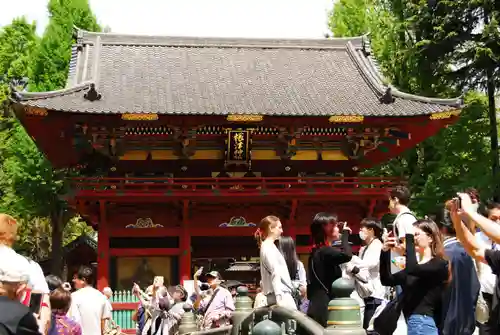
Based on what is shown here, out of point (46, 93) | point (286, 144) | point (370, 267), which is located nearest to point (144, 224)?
point (46, 93)

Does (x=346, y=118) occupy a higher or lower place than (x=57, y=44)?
lower

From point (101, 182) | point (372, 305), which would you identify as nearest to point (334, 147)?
point (101, 182)

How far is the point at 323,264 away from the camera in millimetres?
7305

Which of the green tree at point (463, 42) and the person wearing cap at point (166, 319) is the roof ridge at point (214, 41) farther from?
the person wearing cap at point (166, 319)

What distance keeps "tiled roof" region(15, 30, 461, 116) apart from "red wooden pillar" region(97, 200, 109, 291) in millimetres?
2747

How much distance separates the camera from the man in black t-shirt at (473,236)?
5.19 m

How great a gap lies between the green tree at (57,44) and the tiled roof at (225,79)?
24.0 ft

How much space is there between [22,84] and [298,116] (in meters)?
20.0

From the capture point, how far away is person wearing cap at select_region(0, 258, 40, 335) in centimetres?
507

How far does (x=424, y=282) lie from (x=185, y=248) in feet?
48.6

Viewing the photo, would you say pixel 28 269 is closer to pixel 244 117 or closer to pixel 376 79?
pixel 244 117

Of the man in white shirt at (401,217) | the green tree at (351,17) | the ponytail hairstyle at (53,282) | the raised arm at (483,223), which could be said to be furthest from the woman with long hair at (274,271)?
the green tree at (351,17)

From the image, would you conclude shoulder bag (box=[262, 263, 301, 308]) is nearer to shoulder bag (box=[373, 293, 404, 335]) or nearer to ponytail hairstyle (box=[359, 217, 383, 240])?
ponytail hairstyle (box=[359, 217, 383, 240])

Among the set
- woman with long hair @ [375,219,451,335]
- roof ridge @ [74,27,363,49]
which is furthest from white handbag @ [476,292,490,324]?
roof ridge @ [74,27,363,49]
